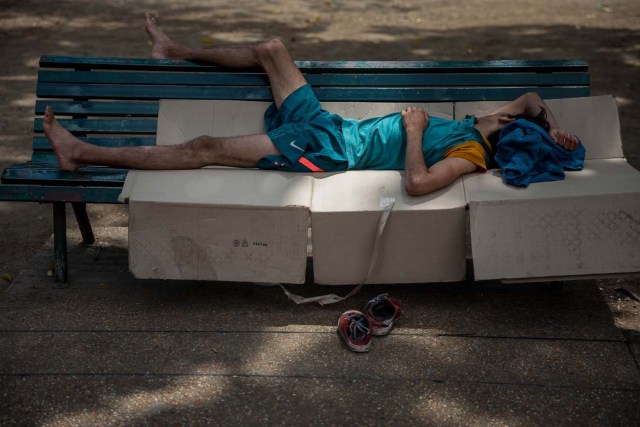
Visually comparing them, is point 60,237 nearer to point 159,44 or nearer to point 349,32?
point 159,44

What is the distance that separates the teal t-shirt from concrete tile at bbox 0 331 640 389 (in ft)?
2.99

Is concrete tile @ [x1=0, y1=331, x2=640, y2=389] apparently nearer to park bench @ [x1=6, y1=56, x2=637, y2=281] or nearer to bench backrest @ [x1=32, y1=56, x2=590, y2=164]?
park bench @ [x1=6, y1=56, x2=637, y2=281]

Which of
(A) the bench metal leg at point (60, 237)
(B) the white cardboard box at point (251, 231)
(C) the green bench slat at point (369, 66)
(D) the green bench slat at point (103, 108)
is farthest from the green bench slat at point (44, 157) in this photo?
(B) the white cardboard box at point (251, 231)

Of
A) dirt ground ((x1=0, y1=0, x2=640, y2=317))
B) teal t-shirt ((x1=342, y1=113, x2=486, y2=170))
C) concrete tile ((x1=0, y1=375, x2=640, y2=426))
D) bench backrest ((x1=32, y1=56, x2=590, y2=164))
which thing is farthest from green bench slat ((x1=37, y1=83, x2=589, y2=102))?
concrete tile ((x1=0, y1=375, x2=640, y2=426))

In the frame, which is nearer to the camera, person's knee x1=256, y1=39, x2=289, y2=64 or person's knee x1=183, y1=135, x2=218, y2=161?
person's knee x1=183, y1=135, x2=218, y2=161

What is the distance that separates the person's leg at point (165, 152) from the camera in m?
3.97

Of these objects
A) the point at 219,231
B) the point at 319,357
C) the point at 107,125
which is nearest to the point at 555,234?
the point at 319,357

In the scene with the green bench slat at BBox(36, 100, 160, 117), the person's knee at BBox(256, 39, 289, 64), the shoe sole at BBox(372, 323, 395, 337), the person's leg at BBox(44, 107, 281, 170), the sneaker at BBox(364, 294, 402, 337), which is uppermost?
the person's knee at BBox(256, 39, 289, 64)

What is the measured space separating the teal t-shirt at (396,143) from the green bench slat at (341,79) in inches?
15.4

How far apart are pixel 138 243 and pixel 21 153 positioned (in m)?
2.52

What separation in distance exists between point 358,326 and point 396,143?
3.36 feet

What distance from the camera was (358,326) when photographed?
3.55 m

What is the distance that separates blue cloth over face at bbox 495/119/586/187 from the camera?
381 cm

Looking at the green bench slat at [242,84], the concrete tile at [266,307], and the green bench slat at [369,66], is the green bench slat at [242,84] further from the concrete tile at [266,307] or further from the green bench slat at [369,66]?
the concrete tile at [266,307]
